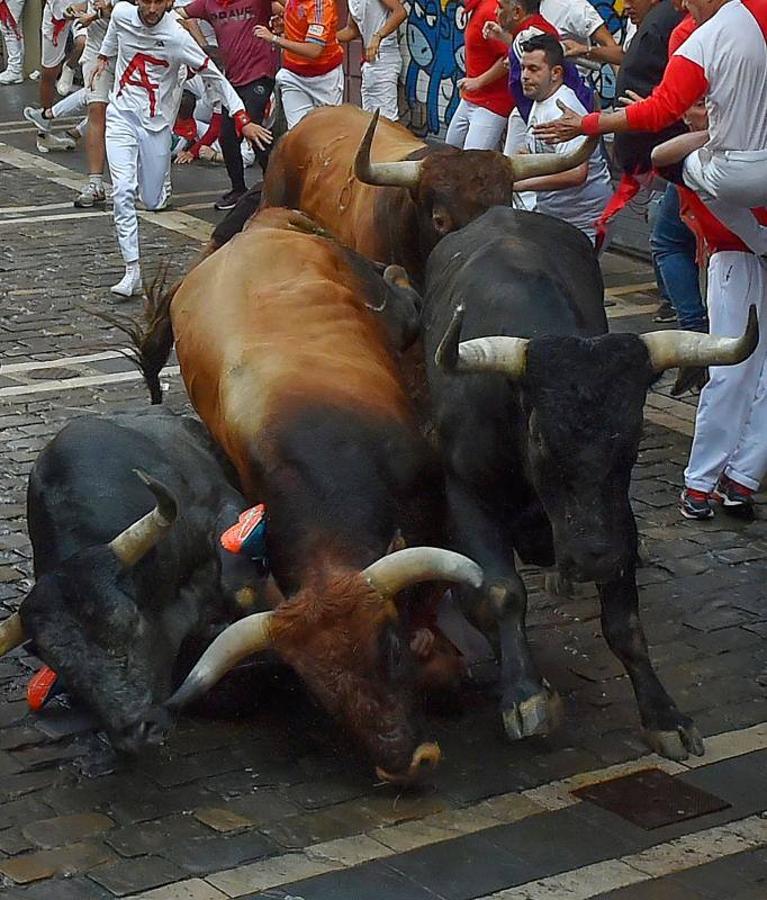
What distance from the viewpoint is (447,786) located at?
19.8 feet

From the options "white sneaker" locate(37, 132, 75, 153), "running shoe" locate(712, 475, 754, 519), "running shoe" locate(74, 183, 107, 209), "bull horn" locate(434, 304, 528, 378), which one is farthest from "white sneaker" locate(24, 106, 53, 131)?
"bull horn" locate(434, 304, 528, 378)

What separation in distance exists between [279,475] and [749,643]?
2120 millimetres

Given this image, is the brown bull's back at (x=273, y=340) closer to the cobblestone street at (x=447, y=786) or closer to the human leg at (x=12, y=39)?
the cobblestone street at (x=447, y=786)

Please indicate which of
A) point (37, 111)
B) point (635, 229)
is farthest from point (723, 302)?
point (37, 111)

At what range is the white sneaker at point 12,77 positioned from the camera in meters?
24.5

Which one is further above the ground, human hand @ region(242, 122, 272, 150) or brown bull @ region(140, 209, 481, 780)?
brown bull @ region(140, 209, 481, 780)

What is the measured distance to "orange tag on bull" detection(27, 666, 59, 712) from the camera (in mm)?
6355

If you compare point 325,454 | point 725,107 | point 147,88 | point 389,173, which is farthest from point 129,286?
point 325,454

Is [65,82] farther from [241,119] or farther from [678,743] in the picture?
[678,743]

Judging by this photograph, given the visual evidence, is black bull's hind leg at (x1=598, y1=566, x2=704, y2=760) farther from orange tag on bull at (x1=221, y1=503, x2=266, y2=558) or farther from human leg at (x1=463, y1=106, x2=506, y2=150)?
human leg at (x1=463, y1=106, x2=506, y2=150)

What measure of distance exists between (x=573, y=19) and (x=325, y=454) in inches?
278

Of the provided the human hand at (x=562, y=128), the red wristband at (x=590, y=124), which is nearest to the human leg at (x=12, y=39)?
the human hand at (x=562, y=128)

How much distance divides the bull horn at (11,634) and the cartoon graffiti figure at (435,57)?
11850 mm

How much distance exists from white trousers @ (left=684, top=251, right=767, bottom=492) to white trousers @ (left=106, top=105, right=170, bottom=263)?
5.81 meters
